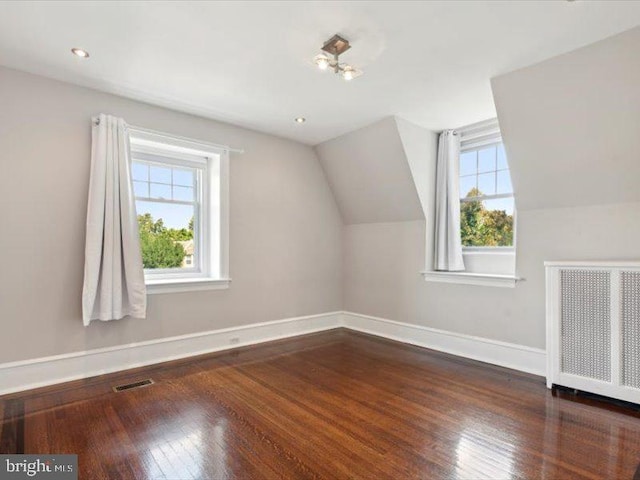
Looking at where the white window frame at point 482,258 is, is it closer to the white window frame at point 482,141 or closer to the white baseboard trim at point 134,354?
the white window frame at point 482,141

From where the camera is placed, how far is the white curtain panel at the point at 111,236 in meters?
2.90

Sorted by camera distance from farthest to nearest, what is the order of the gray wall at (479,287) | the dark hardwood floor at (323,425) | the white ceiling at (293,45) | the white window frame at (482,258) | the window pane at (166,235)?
1. the white window frame at (482,258)
2. the window pane at (166,235)
3. the gray wall at (479,287)
4. the white ceiling at (293,45)
5. the dark hardwood floor at (323,425)

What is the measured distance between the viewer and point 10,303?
2.69 metres

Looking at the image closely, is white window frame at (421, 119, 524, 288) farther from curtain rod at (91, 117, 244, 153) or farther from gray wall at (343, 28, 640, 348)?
curtain rod at (91, 117, 244, 153)

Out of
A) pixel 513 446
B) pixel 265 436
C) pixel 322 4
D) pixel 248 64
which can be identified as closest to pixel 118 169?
pixel 248 64

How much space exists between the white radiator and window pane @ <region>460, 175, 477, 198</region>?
1447mm

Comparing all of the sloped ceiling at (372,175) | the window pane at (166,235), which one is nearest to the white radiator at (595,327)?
the sloped ceiling at (372,175)

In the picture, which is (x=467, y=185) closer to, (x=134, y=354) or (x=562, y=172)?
(x=562, y=172)

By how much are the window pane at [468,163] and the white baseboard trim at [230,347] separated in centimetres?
186

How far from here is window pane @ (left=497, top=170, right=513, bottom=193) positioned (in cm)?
375

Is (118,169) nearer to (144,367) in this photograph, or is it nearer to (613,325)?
(144,367)

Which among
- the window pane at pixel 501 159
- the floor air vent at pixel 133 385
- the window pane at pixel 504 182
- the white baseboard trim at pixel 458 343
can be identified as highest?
the window pane at pixel 501 159

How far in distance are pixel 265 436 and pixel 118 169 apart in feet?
8.11

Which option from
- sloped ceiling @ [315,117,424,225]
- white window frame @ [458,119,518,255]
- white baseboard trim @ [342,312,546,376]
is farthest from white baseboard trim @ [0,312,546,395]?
sloped ceiling @ [315,117,424,225]
